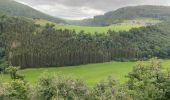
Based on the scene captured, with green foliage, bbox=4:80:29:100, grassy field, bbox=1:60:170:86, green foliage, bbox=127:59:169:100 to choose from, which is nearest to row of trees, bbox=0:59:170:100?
green foliage, bbox=4:80:29:100

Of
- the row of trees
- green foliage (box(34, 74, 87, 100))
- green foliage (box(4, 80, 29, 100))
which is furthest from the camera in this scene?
green foliage (box(34, 74, 87, 100))

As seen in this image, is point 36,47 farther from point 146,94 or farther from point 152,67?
point 146,94

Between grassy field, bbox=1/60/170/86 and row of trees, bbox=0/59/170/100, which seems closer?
row of trees, bbox=0/59/170/100

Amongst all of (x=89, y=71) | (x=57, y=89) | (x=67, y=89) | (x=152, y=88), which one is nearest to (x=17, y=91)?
(x=57, y=89)

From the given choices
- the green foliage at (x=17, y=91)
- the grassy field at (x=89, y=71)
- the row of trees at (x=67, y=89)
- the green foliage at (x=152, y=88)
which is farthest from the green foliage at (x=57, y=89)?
the grassy field at (x=89, y=71)

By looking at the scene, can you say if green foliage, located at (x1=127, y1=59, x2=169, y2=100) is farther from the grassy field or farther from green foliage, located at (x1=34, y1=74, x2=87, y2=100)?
the grassy field

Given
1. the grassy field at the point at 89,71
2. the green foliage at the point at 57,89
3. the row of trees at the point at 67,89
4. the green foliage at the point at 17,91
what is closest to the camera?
the row of trees at the point at 67,89

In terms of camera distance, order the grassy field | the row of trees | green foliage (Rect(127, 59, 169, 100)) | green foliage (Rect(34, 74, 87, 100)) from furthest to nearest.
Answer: the grassy field < green foliage (Rect(34, 74, 87, 100)) < the row of trees < green foliage (Rect(127, 59, 169, 100))

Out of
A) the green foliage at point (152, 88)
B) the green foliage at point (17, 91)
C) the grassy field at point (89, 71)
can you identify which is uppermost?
the green foliage at point (152, 88)

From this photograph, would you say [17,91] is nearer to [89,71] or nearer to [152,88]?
[152,88]

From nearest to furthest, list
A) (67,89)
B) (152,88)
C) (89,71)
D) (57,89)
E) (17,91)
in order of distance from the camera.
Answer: (152,88)
(57,89)
(17,91)
(67,89)
(89,71)

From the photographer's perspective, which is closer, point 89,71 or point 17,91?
point 17,91

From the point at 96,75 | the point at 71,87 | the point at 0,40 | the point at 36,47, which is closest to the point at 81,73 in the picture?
the point at 96,75

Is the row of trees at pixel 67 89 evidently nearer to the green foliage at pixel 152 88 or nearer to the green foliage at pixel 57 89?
the green foliage at pixel 57 89
